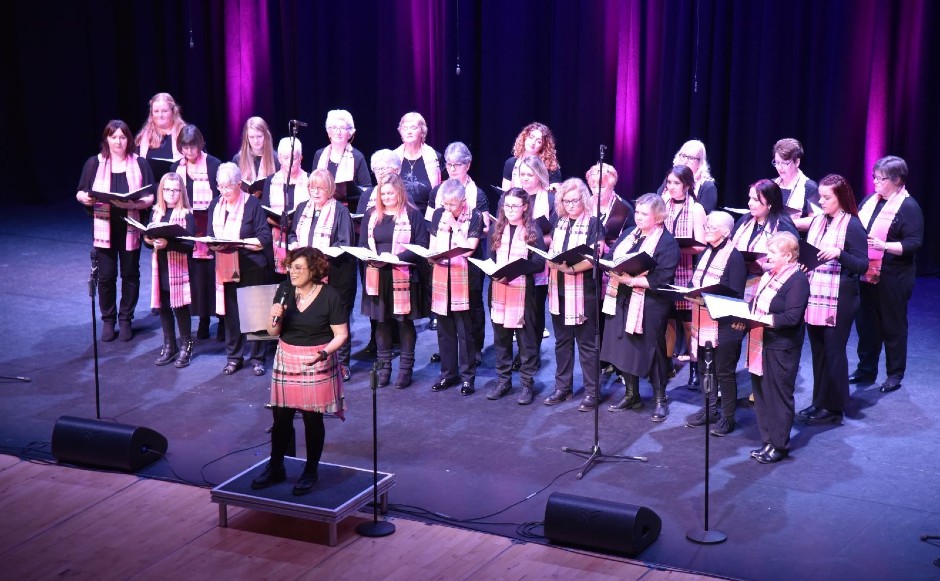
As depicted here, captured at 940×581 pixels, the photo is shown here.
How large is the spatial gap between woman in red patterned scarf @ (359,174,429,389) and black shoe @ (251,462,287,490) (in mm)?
1922

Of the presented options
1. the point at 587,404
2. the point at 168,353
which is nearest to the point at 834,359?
the point at 587,404

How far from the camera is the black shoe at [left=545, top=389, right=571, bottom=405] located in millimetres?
7289

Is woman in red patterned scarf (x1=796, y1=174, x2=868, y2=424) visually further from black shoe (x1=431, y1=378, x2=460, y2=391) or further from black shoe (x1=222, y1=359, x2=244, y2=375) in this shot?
black shoe (x1=222, y1=359, x2=244, y2=375)

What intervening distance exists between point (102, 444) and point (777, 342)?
146 inches

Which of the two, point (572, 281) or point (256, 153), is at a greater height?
point (256, 153)

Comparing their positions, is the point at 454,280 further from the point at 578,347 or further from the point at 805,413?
the point at 805,413

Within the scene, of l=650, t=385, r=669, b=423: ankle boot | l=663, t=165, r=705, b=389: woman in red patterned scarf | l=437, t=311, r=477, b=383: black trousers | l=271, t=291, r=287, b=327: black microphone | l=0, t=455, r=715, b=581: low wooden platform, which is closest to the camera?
l=0, t=455, r=715, b=581: low wooden platform

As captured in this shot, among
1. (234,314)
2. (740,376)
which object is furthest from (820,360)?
(234,314)

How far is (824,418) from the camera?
22.7 ft

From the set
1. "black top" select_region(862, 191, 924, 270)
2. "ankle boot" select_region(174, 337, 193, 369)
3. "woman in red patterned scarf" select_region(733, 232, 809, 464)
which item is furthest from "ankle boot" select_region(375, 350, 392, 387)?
"black top" select_region(862, 191, 924, 270)

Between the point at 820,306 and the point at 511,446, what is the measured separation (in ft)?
6.64

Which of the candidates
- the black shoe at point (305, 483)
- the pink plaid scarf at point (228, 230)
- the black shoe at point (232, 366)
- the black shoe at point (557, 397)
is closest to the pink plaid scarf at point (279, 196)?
the pink plaid scarf at point (228, 230)

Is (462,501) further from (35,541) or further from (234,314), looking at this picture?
(234,314)

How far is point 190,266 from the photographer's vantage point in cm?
828
